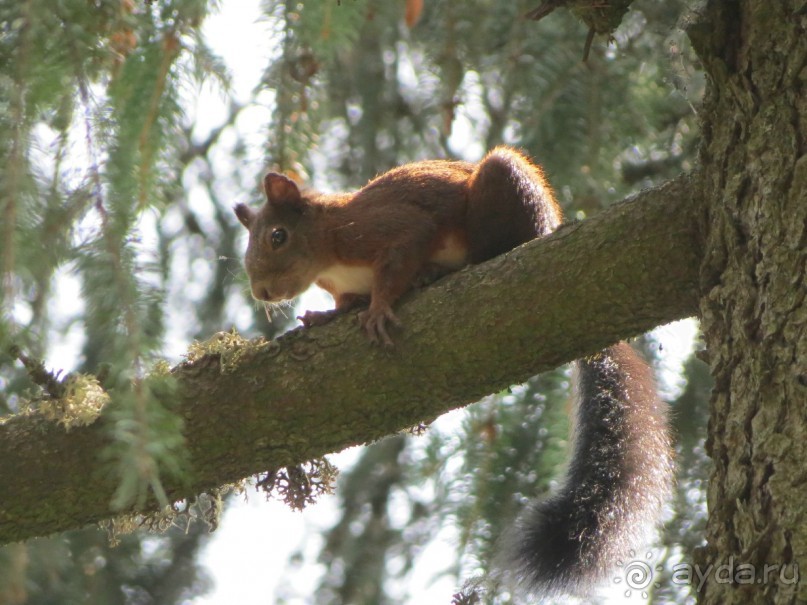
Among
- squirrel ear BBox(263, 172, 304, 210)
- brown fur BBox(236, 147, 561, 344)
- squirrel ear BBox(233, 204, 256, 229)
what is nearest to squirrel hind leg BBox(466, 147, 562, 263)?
brown fur BBox(236, 147, 561, 344)

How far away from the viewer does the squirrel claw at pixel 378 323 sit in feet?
5.96

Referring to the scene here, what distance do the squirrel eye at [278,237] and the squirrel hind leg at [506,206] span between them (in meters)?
0.52

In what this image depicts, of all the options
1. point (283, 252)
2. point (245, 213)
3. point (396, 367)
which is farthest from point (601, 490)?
point (245, 213)

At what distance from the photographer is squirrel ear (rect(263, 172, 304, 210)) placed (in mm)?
2346

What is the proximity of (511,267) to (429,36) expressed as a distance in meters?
1.42

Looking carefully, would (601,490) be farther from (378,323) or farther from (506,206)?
(506,206)

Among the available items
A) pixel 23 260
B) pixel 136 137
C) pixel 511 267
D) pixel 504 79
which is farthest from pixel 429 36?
pixel 23 260

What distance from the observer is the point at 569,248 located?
172 cm

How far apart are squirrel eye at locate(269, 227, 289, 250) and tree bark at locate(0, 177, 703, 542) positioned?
2.37 ft

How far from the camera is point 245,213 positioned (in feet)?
8.97

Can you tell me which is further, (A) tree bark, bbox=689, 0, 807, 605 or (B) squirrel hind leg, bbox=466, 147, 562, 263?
(B) squirrel hind leg, bbox=466, 147, 562, 263

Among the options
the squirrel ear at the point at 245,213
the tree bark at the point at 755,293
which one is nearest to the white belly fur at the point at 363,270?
the squirrel ear at the point at 245,213

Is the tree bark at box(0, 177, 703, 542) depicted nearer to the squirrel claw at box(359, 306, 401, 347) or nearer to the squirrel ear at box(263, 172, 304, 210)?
the squirrel claw at box(359, 306, 401, 347)

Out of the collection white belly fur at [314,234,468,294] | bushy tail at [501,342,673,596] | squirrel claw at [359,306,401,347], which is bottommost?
bushy tail at [501,342,673,596]
